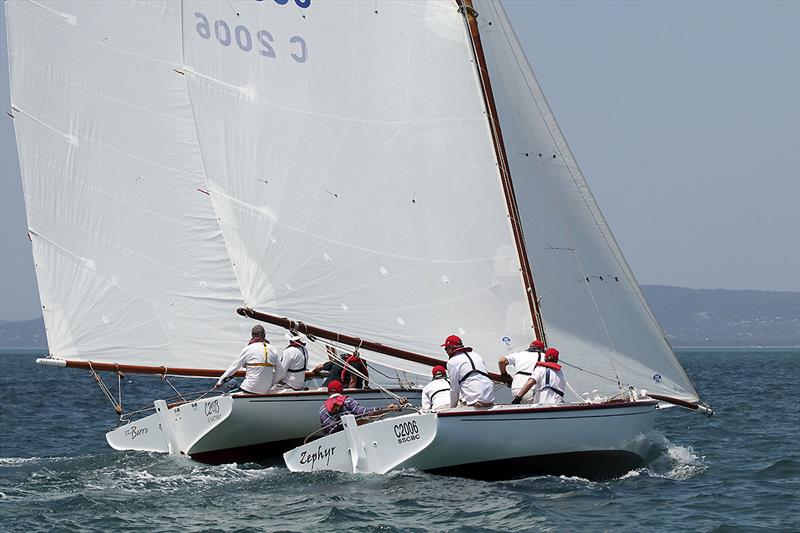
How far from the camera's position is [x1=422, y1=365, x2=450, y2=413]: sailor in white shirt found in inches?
640

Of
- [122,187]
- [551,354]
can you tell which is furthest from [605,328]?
[122,187]

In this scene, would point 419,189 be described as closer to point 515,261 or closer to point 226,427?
point 515,261

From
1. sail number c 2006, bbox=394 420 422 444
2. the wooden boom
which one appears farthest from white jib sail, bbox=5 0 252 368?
sail number c 2006, bbox=394 420 422 444

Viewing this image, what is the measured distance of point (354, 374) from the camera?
19.6 m

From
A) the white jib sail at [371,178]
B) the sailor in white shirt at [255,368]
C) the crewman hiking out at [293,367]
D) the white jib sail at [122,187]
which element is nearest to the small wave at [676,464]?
the white jib sail at [371,178]

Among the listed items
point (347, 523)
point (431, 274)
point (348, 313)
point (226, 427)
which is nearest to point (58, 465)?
point (226, 427)

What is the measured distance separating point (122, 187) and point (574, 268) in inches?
344

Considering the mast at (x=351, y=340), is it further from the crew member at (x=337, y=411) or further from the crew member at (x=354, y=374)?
the crew member at (x=337, y=411)

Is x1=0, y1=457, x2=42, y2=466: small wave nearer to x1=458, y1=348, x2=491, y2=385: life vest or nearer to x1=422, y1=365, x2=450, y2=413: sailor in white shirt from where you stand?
x1=422, y1=365, x2=450, y2=413: sailor in white shirt

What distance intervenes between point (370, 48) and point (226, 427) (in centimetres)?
576

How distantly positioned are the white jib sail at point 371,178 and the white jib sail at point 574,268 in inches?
19.8

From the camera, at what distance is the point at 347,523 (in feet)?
43.5

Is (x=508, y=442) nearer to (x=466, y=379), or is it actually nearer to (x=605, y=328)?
(x=466, y=379)

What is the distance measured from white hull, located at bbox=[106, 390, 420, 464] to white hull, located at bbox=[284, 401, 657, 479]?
1832 millimetres
